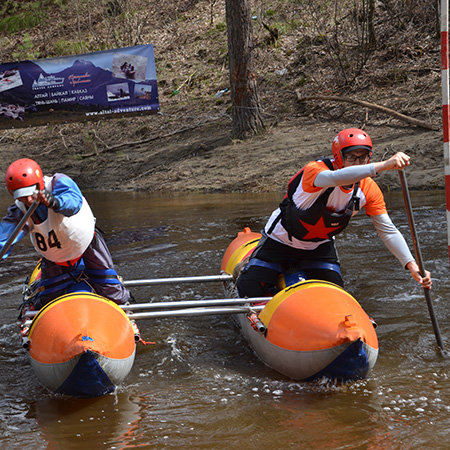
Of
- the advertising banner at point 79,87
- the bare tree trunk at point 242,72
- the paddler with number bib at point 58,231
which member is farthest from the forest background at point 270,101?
the paddler with number bib at point 58,231

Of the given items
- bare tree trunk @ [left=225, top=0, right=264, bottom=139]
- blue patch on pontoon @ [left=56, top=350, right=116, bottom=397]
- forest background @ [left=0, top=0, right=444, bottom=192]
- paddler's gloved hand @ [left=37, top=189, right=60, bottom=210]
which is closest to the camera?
blue patch on pontoon @ [left=56, top=350, right=116, bottom=397]

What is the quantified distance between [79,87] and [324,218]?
1204cm

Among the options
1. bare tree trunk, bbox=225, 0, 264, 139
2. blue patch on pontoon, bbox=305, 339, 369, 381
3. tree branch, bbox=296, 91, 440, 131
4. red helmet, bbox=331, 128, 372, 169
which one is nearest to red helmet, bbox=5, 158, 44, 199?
red helmet, bbox=331, 128, 372, 169

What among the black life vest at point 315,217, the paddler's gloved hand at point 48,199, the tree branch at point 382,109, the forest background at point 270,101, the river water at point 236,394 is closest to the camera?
the river water at point 236,394

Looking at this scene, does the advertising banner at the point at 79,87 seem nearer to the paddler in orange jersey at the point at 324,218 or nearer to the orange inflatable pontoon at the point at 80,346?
the paddler in orange jersey at the point at 324,218

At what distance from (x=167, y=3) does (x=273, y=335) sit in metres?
Result: 18.8

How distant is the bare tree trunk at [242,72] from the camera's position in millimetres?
13383

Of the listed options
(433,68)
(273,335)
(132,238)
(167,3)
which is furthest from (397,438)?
(167,3)

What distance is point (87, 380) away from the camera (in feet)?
12.2

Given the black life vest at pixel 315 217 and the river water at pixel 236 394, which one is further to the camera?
the black life vest at pixel 315 217

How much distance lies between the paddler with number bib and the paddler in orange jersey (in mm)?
1126

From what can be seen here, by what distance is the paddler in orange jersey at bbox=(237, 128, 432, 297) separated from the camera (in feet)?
13.6

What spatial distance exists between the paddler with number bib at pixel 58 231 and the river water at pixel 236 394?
0.65m

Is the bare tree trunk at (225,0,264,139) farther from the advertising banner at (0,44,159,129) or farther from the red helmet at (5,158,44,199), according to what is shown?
the red helmet at (5,158,44,199)
